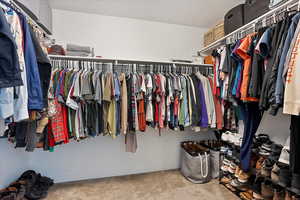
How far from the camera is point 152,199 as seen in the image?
172 centimetres

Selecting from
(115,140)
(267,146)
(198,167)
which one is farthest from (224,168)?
(115,140)

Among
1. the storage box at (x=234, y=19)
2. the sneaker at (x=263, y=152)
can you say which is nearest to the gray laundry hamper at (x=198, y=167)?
the sneaker at (x=263, y=152)

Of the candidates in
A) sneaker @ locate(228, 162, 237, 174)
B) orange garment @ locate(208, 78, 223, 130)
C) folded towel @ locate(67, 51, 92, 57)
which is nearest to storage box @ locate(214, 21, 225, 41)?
orange garment @ locate(208, 78, 223, 130)

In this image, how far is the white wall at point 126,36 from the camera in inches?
81.9

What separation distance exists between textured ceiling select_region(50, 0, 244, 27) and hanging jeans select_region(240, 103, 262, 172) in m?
1.36

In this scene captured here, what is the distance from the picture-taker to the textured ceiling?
1.93 metres

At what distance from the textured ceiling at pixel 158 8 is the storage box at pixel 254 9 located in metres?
0.46

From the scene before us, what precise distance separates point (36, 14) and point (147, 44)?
1.34 meters

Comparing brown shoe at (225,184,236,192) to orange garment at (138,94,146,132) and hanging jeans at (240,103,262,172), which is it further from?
orange garment at (138,94,146,132)

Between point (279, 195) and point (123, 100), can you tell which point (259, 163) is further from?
point (123, 100)

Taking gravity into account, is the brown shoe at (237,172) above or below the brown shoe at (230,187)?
above

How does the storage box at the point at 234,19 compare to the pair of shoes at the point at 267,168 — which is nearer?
the pair of shoes at the point at 267,168

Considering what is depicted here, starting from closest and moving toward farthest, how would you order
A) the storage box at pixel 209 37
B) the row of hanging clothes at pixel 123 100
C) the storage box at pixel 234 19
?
the row of hanging clothes at pixel 123 100, the storage box at pixel 234 19, the storage box at pixel 209 37

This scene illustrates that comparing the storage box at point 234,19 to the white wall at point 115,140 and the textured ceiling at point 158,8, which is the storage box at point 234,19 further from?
the white wall at point 115,140
